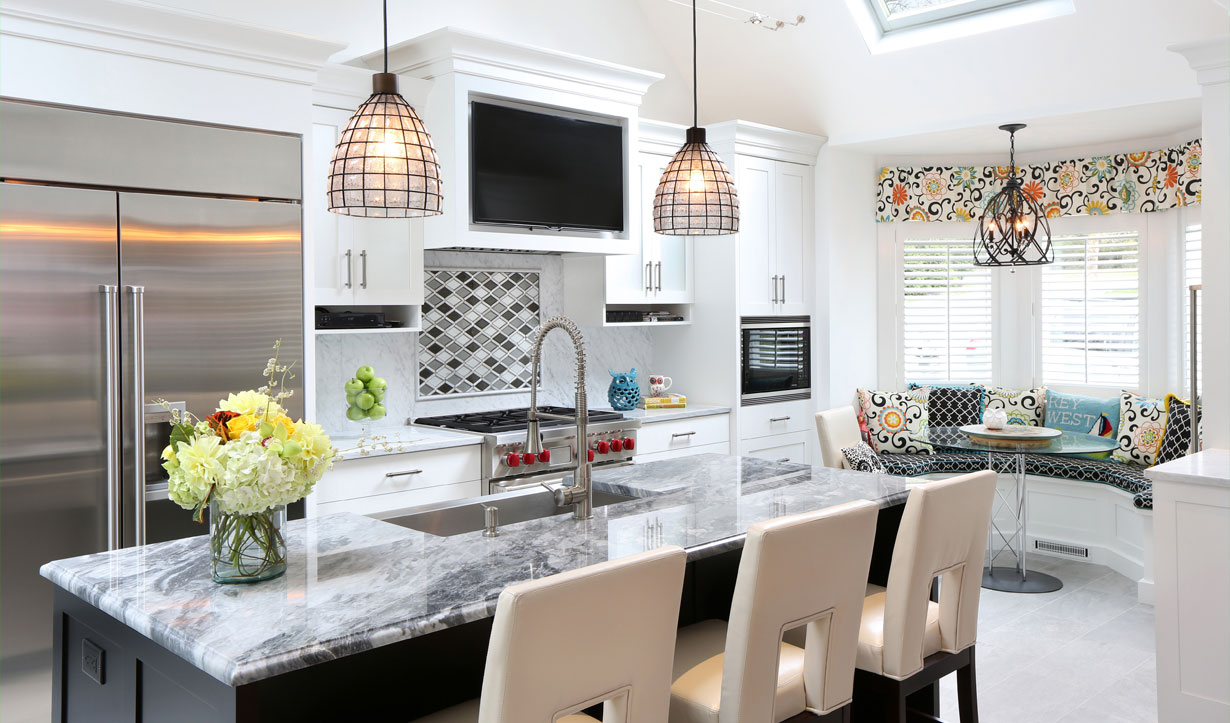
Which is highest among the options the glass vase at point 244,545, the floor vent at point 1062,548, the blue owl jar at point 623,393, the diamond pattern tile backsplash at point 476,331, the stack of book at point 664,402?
the diamond pattern tile backsplash at point 476,331

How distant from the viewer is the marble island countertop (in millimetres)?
1468

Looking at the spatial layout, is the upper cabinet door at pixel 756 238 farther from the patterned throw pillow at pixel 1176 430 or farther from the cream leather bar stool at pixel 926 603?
the cream leather bar stool at pixel 926 603

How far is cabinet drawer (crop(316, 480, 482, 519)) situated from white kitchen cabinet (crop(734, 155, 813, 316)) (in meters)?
2.08

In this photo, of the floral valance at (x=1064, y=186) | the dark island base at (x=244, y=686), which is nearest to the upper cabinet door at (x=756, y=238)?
the floral valance at (x=1064, y=186)

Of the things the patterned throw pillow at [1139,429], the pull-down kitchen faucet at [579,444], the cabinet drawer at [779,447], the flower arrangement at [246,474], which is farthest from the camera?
the cabinet drawer at [779,447]

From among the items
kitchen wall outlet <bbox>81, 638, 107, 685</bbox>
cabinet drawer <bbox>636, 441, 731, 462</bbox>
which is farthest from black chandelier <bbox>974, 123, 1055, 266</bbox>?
kitchen wall outlet <bbox>81, 638, 107, 685</bbox>

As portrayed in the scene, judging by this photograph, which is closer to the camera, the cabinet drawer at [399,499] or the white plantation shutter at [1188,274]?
the cabinet drawer at [399,499]

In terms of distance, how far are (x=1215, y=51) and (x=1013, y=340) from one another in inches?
121

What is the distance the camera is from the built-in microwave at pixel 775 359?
5367 millimetres

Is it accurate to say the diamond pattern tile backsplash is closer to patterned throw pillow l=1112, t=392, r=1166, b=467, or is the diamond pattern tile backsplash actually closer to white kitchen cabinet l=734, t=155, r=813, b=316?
white kitchen cabinet l=734, t=155, r=813, b=316

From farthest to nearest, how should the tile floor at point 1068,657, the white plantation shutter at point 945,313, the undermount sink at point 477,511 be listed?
the white plantation shutter at point 945,313
the tile floor at point 1068,657
the undermount sink at point 477,511

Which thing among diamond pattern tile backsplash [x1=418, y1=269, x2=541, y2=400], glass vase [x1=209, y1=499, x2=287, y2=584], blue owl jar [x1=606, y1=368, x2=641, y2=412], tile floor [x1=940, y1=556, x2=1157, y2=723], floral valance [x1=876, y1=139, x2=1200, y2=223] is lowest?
tile floor [x1=940, y1=556, x2=1157, y2=723]

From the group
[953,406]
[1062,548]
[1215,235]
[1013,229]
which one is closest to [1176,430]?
[1062,548]

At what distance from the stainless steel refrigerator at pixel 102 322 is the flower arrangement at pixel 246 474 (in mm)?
1329
